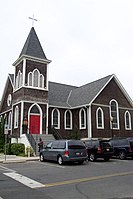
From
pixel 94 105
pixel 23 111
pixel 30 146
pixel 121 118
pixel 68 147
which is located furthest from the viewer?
pixel 121 118

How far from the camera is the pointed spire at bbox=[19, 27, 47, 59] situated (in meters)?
27.4

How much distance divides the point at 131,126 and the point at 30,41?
16972 mm

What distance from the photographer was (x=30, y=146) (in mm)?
22625

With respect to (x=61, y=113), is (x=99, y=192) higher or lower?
lower

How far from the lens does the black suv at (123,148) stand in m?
19.6

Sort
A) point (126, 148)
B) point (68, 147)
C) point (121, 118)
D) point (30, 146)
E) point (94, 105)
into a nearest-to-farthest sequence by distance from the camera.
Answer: point (68, 147) → point (126, 148) → point (30, 146) → point (94, 105) → point (121, 118)

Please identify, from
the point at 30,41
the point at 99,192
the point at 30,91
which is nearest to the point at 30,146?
the point at 30,91

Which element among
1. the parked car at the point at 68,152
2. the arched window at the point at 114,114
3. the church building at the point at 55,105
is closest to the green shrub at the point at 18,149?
the church building at the point at 55,105

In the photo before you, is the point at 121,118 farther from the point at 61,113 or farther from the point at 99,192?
the point at 99,192

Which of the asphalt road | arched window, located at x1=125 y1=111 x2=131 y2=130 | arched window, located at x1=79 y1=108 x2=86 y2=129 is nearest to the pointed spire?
arched window, located at x1=79 y1=108 x2=86 y2=129

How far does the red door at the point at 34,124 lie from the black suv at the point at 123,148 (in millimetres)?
9053

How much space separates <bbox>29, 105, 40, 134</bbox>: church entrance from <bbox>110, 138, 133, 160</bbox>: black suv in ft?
29.8

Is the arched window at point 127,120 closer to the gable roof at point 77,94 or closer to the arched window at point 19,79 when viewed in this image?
the gable roof at point 77,94

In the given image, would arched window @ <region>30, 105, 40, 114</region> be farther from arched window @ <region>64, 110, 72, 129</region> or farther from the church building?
arched window @ <region>64, 110, 72, 129</region>
